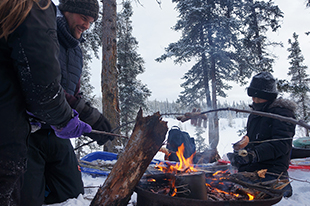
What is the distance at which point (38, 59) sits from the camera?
1.16 metres

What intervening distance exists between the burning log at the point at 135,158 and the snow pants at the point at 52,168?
828mm

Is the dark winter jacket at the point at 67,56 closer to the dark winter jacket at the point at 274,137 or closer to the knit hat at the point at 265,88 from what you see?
the dark winter jacket at the point at 274,137

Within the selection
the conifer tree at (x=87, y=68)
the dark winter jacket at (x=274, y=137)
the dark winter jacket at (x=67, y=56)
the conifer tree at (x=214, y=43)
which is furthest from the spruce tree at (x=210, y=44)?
the dark winter jacket at (x=67, y=56)

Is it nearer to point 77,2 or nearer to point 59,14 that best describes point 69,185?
point 59,14

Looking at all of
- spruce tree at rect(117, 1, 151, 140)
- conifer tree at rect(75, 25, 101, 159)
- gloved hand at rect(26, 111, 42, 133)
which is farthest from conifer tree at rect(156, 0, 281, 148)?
gloved hand at rect(26, 111, 42, 133)

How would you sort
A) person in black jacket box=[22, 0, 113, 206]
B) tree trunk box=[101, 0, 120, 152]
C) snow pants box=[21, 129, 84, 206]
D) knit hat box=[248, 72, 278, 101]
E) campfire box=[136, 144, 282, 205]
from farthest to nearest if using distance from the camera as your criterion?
tree trunk box=[101, 0, 120, 152], knit hat box=[248, 72, 278, 101], person in black jacket box=[22, 0, 113, 206], snow pants box=[21, 129, 84, 206], campfire box=[136, 144, 282, 205]

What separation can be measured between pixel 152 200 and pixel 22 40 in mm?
1751

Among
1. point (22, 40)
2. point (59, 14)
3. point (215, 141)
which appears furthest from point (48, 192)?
point (215, 141)

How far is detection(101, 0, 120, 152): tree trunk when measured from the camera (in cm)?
592

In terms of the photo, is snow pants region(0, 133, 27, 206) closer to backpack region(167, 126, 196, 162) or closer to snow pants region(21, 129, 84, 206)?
snow pants region(21, 129, 84, 206)

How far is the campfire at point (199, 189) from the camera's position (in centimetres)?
166

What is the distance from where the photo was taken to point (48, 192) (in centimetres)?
226

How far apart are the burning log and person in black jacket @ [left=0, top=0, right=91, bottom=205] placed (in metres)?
0.76

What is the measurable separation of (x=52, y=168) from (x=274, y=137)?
11.2 feet
